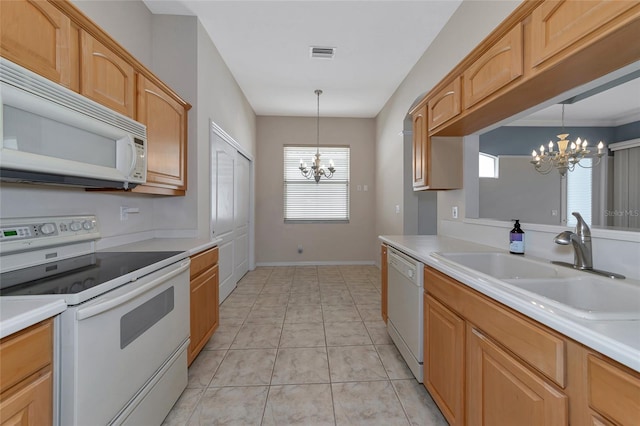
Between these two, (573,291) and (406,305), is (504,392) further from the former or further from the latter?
(406,305)

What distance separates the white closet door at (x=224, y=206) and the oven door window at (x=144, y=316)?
5.61 ft

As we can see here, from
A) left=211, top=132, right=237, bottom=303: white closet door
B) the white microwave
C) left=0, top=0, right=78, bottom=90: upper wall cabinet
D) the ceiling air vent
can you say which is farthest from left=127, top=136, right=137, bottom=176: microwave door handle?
the ceiling air vent

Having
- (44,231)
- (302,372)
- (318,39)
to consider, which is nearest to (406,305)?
(302,372)

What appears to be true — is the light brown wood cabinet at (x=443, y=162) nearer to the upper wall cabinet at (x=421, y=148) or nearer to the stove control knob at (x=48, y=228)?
the upper wall cabinet at (x=421, y=148)

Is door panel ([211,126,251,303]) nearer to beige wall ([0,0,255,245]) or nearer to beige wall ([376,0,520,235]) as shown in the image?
beige wall ([0,0,255,245])

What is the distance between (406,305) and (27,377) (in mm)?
1932

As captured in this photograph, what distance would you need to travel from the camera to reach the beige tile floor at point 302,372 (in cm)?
165

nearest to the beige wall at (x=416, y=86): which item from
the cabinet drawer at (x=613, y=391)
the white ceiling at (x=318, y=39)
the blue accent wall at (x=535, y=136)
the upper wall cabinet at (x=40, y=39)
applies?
the white ceiling at (x=318, y=39)

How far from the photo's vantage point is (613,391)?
2.12 ft

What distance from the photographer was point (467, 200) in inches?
91.7

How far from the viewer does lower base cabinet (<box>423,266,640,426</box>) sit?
0.67m

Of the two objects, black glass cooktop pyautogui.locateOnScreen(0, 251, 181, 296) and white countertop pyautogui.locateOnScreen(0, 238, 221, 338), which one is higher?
black glass cooktop pyautogui.locateOnScreen(0, 251, 181, 296)

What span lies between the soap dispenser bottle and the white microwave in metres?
2.37

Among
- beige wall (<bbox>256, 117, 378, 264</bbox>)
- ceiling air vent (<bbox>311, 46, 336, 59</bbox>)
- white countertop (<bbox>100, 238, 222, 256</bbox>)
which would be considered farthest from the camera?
beige wall (<bbox>256, 117, 378, 264</bbox>)
